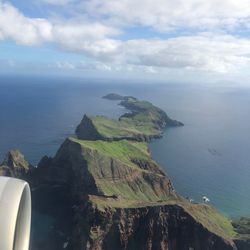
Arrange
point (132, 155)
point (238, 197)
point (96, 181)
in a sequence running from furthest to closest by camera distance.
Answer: point (132, 155) < point (238, 197) < point (96, 181)

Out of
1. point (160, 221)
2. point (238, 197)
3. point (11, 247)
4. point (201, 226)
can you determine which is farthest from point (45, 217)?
point (11, 247)

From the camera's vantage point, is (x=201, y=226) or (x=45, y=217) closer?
(x=201, y=226)

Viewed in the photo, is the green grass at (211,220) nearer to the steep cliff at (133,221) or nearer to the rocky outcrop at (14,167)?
the steep cliff at (133,221)

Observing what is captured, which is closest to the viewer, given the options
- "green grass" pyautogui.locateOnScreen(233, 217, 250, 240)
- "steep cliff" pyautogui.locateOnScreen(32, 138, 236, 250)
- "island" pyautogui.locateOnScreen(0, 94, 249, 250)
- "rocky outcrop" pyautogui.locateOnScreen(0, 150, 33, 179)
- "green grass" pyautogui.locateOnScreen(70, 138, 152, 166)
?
"steep cliff" pyautogui.locateOnScreen(32, 138, 236, 250)

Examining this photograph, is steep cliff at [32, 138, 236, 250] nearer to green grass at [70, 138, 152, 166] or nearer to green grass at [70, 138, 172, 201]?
green grass at [70, 138, 172, 201]

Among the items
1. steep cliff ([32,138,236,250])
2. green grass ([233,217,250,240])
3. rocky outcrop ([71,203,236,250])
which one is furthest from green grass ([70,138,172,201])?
green grass ([233,217,250,240])

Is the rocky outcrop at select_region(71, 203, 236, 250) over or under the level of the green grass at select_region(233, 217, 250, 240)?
over

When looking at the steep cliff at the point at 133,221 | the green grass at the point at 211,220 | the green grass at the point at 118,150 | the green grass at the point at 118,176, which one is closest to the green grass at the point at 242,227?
the green grass at the point at 211,220

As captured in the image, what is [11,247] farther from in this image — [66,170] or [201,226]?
[66,170]
